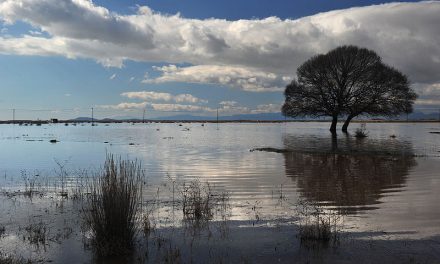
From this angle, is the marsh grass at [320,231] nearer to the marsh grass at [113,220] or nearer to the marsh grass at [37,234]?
the marsh grass at [113,220]

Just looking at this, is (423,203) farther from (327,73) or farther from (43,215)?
(327,73)

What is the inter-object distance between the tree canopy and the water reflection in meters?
32.1

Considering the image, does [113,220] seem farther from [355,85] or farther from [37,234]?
[355,85]

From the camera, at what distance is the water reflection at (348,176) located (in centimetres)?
1288

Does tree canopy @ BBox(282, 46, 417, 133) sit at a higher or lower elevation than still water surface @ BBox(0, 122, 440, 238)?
higher

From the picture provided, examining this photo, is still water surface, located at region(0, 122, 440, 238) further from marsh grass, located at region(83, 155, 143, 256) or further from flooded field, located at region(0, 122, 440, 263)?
marsh grass, located at region(83, 155, 143, 256)

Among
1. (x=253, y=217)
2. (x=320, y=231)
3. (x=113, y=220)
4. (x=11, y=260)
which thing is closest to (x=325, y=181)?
(x=253, y=217)

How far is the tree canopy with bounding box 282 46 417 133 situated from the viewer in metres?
58.0

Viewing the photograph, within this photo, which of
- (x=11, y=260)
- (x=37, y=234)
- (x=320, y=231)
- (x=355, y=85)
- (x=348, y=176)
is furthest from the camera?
(x=355, y=85)

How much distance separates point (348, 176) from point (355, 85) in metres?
43.8

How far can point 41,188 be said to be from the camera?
1494cm

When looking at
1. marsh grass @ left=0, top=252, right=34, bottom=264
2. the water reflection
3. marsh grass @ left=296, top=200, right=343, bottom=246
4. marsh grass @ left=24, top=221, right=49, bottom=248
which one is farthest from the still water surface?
marsh grass @ left=0, top=252, right=34, bottom=264

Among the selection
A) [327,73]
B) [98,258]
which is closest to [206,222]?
[98,258]

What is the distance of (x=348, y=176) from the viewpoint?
18.0 metres
